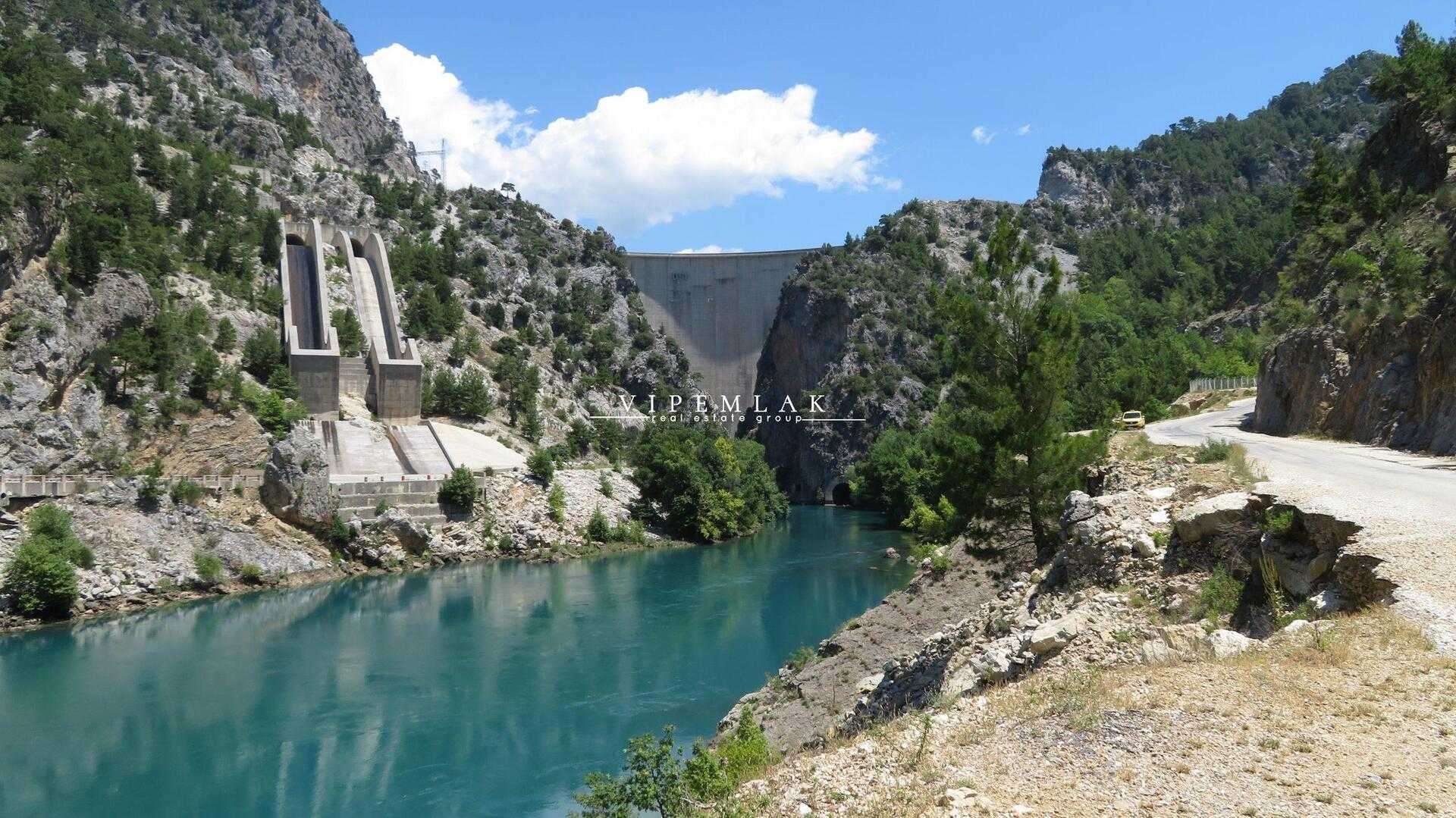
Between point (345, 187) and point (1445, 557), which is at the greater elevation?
point (345, 187)

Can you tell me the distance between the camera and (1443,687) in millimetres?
6250

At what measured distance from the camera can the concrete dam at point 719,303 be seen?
258ft

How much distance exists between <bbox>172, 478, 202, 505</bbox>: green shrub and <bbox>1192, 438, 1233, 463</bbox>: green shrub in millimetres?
30702

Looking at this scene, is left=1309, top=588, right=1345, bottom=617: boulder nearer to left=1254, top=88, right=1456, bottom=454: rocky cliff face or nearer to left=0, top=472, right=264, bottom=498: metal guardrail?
left=1254, top=88, right=1456, bottom=454: rocky cliff face

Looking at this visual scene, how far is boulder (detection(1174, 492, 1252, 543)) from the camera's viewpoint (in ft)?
30.9

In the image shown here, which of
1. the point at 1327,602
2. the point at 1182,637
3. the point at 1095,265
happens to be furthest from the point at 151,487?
the point at 1095,265

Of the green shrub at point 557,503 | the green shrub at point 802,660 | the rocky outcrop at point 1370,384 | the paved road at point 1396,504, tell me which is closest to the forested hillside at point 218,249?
the green shrub at point 557,503

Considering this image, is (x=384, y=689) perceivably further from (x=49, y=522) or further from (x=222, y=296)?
(x=222, y=296)

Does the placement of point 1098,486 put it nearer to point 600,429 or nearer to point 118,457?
point 118,457

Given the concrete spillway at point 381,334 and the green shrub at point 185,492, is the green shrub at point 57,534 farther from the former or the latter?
the concrete spillway at point 381,334

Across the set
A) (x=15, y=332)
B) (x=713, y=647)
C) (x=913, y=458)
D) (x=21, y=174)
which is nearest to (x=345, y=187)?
(x=21, y=174)

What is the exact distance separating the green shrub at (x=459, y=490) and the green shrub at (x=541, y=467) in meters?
3.63

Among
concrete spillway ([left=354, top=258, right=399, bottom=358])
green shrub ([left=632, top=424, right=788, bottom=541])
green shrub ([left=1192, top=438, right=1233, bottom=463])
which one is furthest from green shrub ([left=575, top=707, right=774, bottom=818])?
concrete spillway ([left=354, top=258, right=399, bottom=358])

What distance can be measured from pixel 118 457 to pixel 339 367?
13444 millimetres
